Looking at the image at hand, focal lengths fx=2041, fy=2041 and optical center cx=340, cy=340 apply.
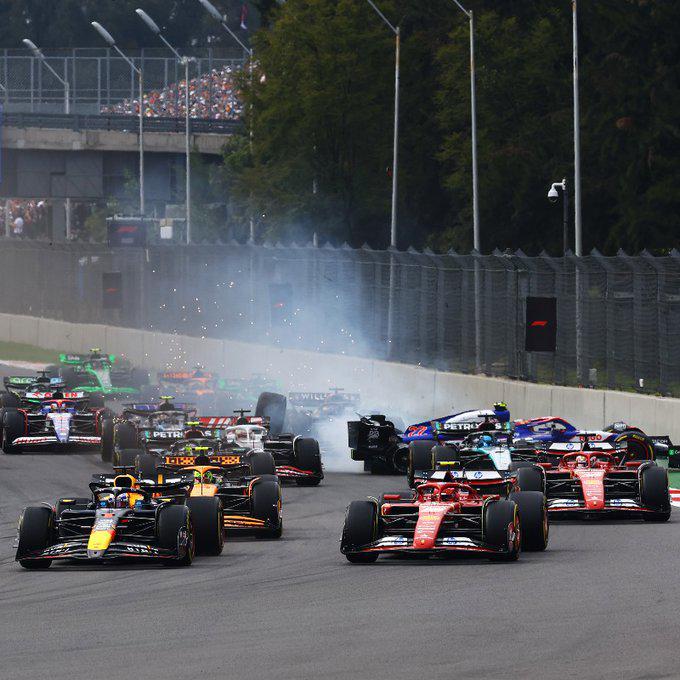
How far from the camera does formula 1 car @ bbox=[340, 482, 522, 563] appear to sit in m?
18.7

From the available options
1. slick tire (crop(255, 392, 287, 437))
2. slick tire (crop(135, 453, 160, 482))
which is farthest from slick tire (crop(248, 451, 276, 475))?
slick tire (crop(255, 392, 287, 437))

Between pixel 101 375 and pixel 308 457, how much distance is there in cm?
1633

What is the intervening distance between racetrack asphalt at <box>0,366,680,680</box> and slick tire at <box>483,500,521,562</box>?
0.15m

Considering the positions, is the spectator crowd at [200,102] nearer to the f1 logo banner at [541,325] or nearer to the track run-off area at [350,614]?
the f1 logo banner at [541,325]

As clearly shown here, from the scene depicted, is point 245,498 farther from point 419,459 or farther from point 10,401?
point 10,401

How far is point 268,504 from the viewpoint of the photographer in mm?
21531

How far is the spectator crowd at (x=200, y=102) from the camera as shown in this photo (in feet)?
324

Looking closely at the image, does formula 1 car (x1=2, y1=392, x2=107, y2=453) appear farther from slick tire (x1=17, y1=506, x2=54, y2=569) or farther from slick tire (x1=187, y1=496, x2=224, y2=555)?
slick tire (x1=17, y1=506, x2=54, y2=569)

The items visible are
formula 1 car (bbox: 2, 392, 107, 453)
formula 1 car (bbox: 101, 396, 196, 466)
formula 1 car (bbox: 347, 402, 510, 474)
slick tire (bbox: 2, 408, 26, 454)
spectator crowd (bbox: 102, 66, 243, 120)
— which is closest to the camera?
formula 1 car (bbox: 101, 396, 196, 466)

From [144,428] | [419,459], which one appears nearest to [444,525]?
[419,459]

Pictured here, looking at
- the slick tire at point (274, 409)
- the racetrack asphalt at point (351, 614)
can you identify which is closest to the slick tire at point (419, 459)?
the racetrack asphalt at point (351, 614)

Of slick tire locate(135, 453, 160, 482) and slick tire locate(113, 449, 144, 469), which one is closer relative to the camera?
slick tire locate(135, 453, 160, 482)

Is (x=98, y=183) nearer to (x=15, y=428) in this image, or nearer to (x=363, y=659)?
(x=15, y=428)

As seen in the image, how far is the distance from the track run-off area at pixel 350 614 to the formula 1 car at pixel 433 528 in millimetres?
173
